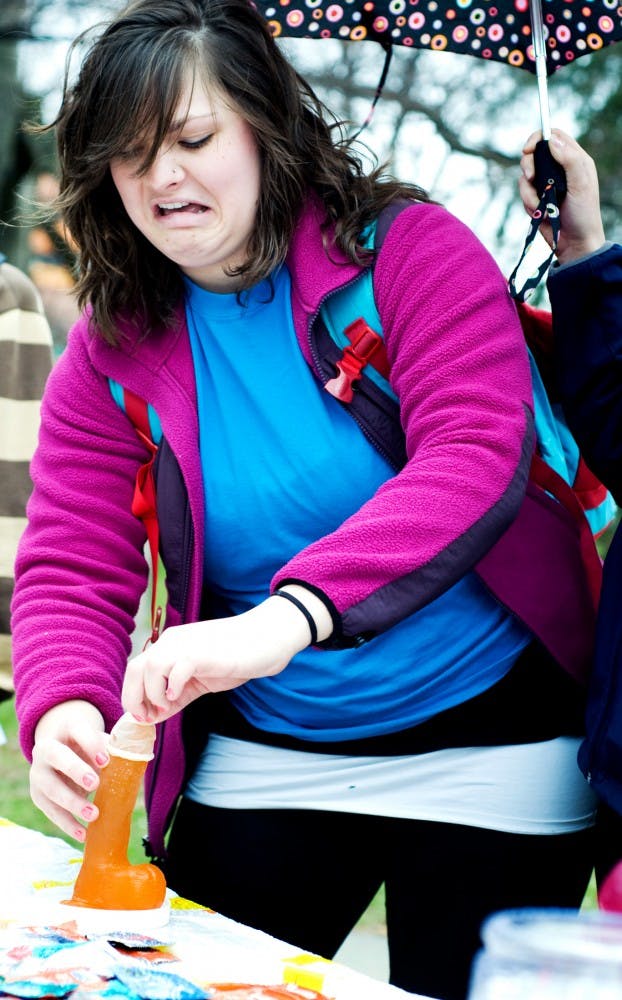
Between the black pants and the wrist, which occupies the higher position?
the wrist

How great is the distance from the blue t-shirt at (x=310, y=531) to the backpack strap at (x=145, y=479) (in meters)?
0.08

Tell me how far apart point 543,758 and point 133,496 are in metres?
0.65

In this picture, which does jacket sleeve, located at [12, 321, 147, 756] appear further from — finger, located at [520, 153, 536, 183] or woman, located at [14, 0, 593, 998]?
finger, located at [520, 153, 536, 183]

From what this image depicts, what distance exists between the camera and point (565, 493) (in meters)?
1.64

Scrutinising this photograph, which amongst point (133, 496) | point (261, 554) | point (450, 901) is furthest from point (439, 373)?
point (450, 901)

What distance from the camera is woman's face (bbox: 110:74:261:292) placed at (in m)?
1.56

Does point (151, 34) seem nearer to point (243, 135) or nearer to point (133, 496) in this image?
point (243, 135)

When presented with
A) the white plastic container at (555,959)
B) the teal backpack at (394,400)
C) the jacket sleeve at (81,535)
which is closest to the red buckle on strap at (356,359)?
the teal backpack at (394,400)

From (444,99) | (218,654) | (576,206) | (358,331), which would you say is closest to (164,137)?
(358,331)

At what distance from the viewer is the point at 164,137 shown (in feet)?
5.08

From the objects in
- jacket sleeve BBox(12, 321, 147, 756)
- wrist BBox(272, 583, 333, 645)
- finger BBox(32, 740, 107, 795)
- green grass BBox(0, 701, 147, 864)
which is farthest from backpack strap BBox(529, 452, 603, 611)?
green grass BBox(0, 701, 147, 864)

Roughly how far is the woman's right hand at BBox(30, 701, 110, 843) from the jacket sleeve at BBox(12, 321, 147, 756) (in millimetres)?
71

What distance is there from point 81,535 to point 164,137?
21.1 inches

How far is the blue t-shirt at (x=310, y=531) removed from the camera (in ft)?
5.22
